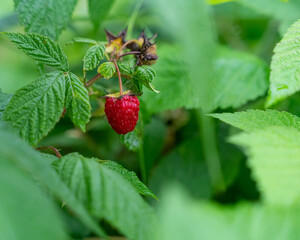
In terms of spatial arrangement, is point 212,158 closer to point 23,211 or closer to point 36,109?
point 36,109

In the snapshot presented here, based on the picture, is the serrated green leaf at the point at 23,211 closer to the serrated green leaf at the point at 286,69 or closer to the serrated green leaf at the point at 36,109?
the serrated green leaf at the point at 36,109

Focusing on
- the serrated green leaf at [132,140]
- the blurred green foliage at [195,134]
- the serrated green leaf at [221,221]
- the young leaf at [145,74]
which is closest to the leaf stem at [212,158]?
the blurred green foliage at [195,134]

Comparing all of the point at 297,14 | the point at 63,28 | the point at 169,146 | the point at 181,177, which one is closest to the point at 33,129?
the point at 63,28

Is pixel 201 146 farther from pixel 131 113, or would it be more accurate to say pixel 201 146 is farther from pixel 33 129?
pixel 33 129

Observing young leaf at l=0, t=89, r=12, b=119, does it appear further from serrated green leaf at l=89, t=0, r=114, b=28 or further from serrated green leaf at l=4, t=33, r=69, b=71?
serrated green leaf at l=89, t=0, r=114, b=28

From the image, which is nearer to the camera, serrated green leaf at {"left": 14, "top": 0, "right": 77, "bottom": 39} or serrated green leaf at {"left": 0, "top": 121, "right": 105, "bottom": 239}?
serrated green leaf at {"left": 0, "top": 121, "right": 105, "bottom": 239}

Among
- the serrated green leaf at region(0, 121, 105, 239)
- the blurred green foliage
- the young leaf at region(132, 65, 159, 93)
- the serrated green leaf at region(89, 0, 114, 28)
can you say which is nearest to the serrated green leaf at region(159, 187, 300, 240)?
the blurred green foliage
